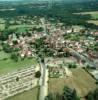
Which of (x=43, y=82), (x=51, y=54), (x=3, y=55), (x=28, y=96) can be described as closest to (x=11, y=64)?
(x=3, y=55)

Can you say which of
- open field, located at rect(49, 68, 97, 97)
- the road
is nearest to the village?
the road

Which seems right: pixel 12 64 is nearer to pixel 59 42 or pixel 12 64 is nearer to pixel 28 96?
pixel 28 96

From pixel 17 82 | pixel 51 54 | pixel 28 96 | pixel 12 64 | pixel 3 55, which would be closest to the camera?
pixel 28 96

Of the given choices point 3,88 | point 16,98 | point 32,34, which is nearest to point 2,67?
point 3,88

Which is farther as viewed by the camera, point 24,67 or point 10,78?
point 24,67

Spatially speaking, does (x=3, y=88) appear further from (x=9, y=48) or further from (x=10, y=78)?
(x=9, y=48)

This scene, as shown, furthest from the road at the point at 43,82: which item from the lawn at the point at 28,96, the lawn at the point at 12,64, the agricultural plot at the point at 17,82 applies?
the lawn at the point at 12,64

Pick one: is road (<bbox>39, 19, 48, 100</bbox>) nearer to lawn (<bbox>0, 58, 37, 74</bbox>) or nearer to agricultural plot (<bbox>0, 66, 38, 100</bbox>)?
agricultural plot (<bbox>0, 66, 38, 100</bbox>)
